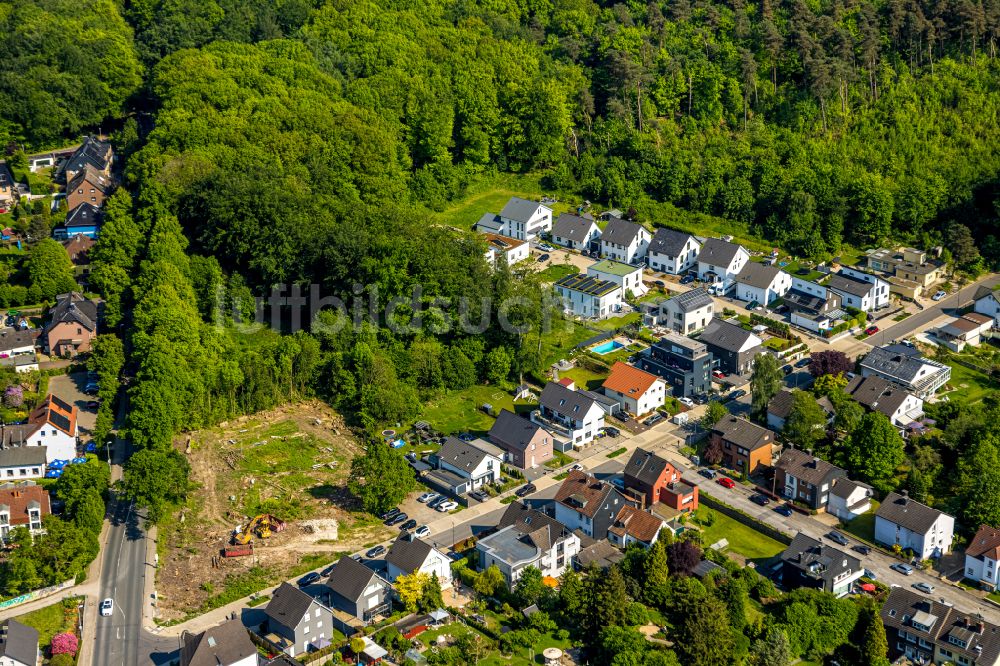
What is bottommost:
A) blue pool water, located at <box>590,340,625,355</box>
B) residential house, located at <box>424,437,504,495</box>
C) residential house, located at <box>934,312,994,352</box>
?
residential house, located at <box>424,437,504,495</box>

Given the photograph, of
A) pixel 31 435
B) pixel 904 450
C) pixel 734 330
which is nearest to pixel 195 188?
pixel 31 435

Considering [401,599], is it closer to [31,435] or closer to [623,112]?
[31,435]

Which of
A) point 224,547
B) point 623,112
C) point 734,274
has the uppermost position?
point 623,112

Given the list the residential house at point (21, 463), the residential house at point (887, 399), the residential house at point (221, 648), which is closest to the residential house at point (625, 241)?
the residential house at point (887, 399)

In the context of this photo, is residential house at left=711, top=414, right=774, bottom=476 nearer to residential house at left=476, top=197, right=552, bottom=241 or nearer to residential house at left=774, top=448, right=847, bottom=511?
residential house at left=774, top=448, right=847, bottom=511

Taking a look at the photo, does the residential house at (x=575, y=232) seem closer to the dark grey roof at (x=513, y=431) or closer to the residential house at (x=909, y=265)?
the residential house at (x=909, y=265)

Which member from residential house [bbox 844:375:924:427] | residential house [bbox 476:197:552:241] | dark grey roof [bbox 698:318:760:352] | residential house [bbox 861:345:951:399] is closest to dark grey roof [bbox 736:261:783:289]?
dark grey roof [bbox 698:318:760:352]
